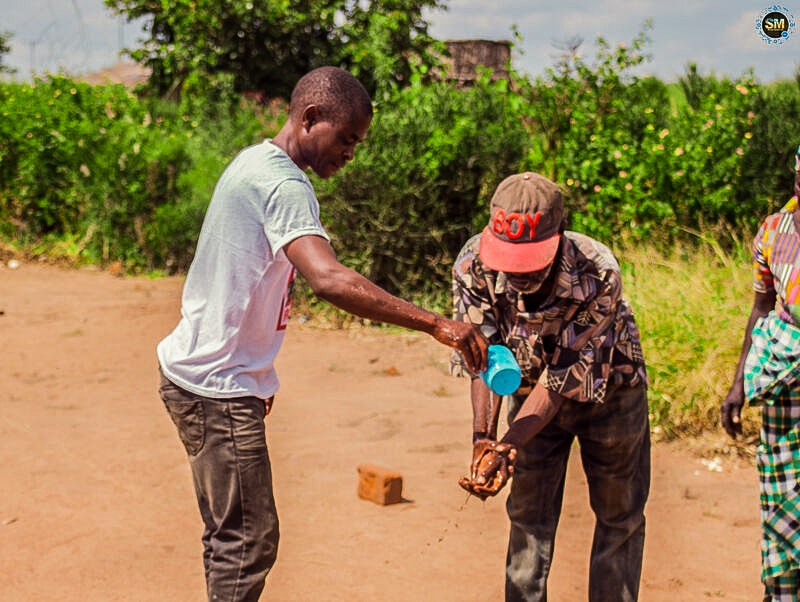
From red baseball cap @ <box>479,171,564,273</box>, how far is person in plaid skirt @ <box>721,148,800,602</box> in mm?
945

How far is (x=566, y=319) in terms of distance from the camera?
3043 mm

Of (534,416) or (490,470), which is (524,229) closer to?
(534,416)

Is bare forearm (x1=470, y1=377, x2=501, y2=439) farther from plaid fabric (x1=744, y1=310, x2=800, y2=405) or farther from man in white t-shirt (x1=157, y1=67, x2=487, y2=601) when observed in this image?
plaid fabric (x1=744, y1=310, x2=800, y2=405)

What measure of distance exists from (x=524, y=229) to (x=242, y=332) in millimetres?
865

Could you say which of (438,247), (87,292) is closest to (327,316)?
(438,247)

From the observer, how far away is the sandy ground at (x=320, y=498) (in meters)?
4.27

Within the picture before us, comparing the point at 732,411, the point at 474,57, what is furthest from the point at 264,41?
the point at 732,411

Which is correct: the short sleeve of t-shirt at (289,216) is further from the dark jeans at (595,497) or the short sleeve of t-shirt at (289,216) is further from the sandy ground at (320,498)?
the sandy ground at (320,498)

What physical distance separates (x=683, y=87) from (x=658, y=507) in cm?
619

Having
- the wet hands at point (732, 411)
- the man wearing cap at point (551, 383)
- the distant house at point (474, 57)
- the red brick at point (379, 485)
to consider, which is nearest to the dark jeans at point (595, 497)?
the man wearing cap at point (551, 383)

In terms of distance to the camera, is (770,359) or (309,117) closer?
(309,117)

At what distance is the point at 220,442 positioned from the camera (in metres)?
2.84

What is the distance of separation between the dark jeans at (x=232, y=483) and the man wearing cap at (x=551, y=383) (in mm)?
625

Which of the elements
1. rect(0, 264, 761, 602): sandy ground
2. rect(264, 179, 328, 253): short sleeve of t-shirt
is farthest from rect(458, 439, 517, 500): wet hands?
rect(0, 264, 761, 602): sandy ground
